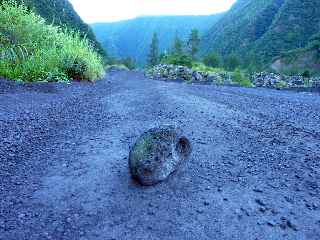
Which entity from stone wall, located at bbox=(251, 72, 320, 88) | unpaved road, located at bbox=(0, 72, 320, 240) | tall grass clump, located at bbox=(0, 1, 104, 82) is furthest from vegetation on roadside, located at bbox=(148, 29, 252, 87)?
unpaved road, located at bbox=(0, 72, 320, 240)

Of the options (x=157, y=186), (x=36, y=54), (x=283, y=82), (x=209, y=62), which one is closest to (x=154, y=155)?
(x=157, y=186)

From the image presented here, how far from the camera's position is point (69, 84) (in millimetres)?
8383

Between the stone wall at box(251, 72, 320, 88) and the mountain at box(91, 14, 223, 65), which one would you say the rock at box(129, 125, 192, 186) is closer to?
the stone wall at box(251, 72, 320, 88)

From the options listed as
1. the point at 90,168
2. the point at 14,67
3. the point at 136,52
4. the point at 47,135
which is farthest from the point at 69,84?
the point at 136,52

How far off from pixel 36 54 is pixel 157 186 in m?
6.42

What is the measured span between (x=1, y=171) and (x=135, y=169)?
3.44ft

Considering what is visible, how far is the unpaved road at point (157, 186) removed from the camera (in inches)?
94.1

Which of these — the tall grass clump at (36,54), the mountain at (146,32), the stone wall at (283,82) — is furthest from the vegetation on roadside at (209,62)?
the mountain at (146,32)

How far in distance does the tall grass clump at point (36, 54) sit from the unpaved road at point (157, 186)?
2.69 metres

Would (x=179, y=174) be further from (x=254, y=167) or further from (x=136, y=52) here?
(x=136, y=52)

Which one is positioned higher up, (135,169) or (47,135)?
(135,169)

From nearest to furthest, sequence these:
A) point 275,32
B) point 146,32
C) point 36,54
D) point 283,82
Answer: point 36,54 → point 283,82 → point 275,32 → point 146,32

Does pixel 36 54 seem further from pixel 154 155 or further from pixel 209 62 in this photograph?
pixel 209 62

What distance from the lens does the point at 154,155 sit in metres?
2.80
